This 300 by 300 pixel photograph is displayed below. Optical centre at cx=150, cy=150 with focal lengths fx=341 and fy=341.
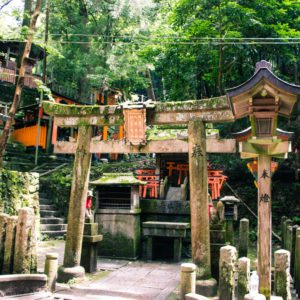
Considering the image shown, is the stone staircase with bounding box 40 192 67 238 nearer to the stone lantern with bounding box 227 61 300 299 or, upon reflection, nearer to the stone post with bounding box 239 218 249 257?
the stone post with bounding box 239 218 249 257

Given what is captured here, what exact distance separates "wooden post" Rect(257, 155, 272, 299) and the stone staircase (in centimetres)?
1199

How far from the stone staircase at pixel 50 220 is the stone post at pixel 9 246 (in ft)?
29.1

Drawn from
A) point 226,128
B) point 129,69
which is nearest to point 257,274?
point 226,128

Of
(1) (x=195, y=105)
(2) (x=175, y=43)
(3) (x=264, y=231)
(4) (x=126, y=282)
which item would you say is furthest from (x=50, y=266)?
(2) (x=175, y=43)

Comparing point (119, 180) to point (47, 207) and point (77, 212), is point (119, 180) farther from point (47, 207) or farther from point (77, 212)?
point (47, 207)

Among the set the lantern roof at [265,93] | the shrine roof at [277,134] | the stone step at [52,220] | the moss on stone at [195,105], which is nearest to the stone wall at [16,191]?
the stone step at [52,220]

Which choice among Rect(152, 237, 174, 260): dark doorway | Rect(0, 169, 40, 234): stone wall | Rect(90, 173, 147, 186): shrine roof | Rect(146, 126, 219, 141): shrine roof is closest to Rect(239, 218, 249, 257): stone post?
Rect(152, 237, 174, 260): dark doorway

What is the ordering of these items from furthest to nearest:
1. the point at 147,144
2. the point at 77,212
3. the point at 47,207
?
the point at 47,207 < the point at 147,144 < the point at 77,212

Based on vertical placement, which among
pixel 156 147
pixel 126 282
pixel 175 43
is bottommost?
pixel 126 282

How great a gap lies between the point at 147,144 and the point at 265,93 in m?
3.65

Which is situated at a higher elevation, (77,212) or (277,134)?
(277,134)

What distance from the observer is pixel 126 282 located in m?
9.34

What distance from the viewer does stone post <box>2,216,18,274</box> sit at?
25.1 feet

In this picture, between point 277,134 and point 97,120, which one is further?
point 97,120
